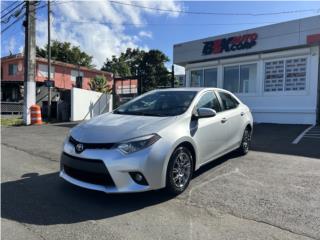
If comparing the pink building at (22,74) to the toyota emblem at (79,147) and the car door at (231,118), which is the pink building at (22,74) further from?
the toyota emblem at (79,147)

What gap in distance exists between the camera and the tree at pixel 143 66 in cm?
4008

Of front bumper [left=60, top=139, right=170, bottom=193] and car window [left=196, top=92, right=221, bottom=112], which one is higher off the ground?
car window [left=196, top=92, right=221, bottom=112]

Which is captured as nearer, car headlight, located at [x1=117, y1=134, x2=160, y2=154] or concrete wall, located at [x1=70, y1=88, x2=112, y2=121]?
car headlight, located at [x1=117, y1=134, x2=160, y2=154]

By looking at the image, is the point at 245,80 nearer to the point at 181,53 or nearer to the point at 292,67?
the point at 292,67

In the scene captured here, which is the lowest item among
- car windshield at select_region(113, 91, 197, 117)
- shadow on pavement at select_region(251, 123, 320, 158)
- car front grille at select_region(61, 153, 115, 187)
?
shadow on pavement at select_region(251, 123, 320, 158)

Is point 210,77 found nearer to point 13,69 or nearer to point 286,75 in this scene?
point 286,75

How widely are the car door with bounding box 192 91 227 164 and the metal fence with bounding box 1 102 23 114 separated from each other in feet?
75.1

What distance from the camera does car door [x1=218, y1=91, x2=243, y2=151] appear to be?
21.7 feet

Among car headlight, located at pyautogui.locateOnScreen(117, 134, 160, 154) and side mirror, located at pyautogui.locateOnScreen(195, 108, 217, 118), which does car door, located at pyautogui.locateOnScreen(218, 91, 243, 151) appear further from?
car headlight, located at pyautogui.locateOnScreen(117, 134, 160, 154)

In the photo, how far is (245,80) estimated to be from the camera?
17625 millimetres

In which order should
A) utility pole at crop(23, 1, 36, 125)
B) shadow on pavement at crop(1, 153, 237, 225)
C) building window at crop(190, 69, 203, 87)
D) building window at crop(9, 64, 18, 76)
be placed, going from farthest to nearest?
building window at crop(9, 64, 18, 76) < building window at crop(190, 69, 203, 87) < utility pole at crop(23, 1, 36, 125) < shadow on pavement at crop(1, 153, 237, 225)

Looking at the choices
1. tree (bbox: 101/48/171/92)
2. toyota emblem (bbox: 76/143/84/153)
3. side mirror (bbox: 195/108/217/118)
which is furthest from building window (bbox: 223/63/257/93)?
tree (bbox: 101/48/171/92)

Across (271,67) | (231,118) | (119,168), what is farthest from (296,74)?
(119,168)

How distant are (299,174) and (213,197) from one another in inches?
84.5
